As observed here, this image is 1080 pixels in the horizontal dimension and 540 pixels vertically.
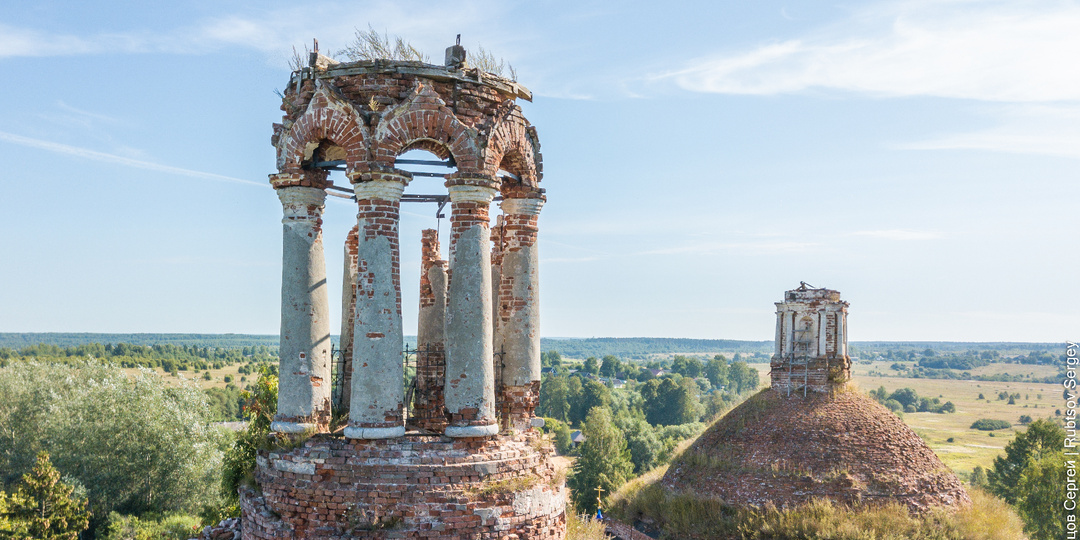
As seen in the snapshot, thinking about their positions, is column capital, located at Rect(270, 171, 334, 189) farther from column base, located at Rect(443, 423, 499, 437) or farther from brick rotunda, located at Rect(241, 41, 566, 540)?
column base, located at Rect(443, 423, 499, 437)

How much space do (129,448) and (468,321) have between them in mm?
30605

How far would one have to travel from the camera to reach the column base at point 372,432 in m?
10.2

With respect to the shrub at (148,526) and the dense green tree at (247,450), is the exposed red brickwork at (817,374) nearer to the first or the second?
the shrub at (148,526)

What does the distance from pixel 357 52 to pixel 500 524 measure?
7.08 m

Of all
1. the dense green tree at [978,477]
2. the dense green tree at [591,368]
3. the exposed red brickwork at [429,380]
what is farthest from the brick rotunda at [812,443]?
the dense green tree at [591,368]

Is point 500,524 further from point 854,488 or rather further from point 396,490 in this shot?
point 854,488

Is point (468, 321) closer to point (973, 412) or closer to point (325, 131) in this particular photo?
point (325, 131)

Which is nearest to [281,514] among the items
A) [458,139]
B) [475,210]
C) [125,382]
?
[475,210]

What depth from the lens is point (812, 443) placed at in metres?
29.4

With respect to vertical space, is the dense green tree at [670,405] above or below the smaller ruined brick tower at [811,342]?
below

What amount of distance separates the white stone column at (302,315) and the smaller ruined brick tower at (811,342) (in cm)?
2544

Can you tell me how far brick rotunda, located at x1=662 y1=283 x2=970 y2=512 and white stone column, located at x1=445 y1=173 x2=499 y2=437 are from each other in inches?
814

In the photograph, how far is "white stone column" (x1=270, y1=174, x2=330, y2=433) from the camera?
11.1 m

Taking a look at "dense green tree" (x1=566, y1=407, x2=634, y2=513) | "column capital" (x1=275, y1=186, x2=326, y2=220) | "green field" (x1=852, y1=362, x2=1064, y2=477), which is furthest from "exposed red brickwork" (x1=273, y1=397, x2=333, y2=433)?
"dense green tree" (x1=566, y1=407, x2=634, y2=513)
